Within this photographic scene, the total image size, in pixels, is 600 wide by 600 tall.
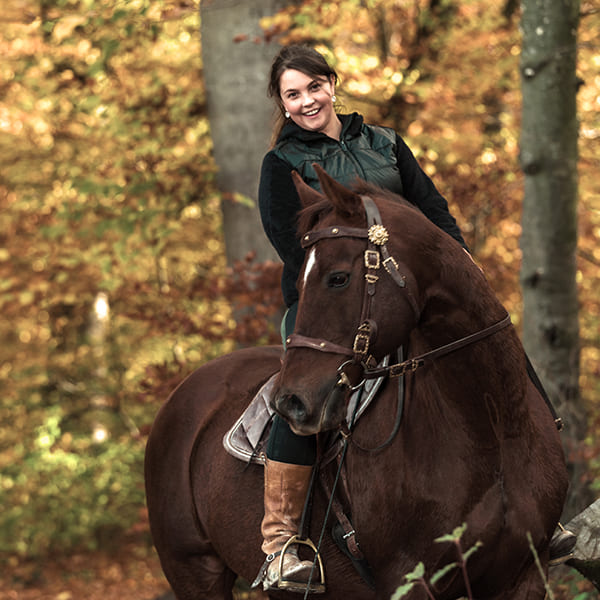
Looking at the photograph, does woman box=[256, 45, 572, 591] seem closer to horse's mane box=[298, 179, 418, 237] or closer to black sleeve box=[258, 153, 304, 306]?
black sleeve box=[258, 153, 304, 306]

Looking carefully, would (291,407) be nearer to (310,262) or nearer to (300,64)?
(310,262)

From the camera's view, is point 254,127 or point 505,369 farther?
point 254,127

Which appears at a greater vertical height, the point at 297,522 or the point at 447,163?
the point at 447,163

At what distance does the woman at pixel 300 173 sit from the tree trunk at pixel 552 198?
2.48 m

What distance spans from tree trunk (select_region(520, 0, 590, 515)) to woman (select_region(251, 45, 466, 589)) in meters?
2.48

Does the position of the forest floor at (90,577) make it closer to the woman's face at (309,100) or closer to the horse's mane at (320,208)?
the woman's face at (309,100)

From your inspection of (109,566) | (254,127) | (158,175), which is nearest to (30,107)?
(158,175)

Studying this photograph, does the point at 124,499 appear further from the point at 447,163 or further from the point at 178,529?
the point at 178,529

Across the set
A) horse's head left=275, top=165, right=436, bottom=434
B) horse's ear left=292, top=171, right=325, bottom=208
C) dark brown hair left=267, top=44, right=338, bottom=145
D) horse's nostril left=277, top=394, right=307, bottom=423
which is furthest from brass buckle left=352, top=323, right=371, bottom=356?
dark brown hair left=267, top=44, right=338, bottom=145

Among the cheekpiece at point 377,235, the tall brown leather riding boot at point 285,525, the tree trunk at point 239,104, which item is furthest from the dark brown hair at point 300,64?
the tree trunk at point 239,104

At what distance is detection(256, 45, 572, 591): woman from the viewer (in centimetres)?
333

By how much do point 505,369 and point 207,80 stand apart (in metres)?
5.37

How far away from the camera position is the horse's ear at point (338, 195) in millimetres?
2670

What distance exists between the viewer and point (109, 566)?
11.0m
